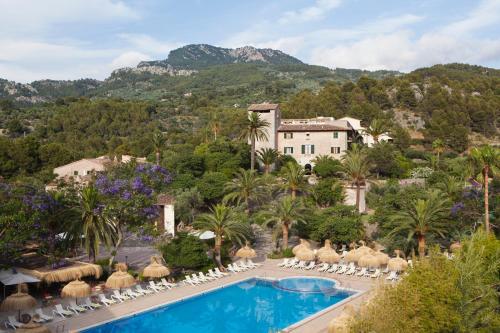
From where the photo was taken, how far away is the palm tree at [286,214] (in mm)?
32281

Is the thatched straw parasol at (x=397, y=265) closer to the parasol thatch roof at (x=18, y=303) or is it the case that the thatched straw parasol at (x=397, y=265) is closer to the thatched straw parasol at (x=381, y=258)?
the thatched straw parasol at (x=381, y=258)

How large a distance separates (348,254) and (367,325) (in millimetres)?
17836

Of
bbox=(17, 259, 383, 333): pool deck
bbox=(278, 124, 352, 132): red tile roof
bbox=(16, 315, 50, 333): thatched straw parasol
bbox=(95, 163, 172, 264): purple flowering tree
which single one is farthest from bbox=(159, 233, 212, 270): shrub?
bbox=(278, 124, 352, 132): red tile roof

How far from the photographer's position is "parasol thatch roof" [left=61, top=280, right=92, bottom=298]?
69.0 feet

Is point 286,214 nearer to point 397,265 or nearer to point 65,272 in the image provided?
point 397,265

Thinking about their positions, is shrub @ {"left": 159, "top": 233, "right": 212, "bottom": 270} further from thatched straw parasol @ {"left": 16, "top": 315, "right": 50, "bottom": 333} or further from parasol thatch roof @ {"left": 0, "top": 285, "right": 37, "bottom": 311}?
thatched straw parasol @ {"left": 16, "top": 315, "right": 50, "bottom": 333}

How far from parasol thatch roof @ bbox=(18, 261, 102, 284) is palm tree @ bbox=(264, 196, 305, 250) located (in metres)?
12.6

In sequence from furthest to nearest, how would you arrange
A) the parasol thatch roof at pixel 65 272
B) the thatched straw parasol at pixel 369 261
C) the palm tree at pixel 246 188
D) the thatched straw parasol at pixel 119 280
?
1. the palm tree at pixel 246 188
2. the thatched straw parasol at pixel 369 261
3. the thatched straw parasol at pixel 119 280
4. the parasol thatch roof at pixel 65 272

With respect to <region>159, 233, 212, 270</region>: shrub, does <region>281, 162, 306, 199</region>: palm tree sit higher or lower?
higher

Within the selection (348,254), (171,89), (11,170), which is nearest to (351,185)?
(348,254)

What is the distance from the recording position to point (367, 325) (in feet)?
37.9

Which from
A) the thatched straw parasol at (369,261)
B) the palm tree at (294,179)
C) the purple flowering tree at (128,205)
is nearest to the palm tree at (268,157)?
the palm tree at (294,179)

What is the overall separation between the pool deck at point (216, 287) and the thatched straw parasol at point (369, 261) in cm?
81

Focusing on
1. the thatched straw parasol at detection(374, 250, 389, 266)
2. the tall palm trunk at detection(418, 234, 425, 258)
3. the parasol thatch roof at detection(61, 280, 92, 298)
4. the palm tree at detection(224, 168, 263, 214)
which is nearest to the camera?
the parasol thatch roof at detection(61, 280, 92, 298)
